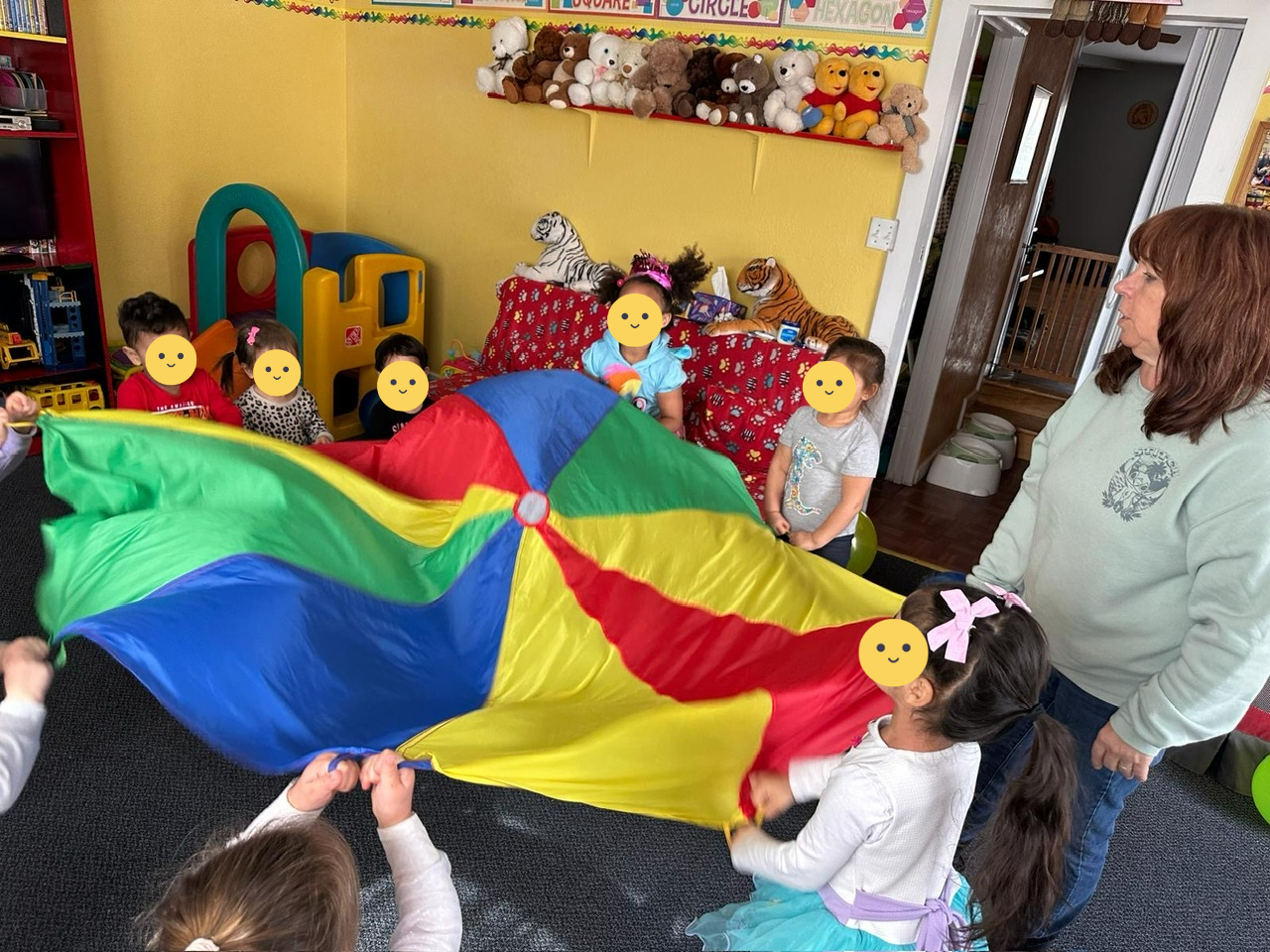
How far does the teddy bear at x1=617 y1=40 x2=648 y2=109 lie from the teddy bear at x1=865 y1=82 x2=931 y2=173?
1070 millimetres

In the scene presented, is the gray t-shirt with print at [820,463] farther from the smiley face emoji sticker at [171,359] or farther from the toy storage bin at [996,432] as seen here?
the toy storage bin at [996,432]

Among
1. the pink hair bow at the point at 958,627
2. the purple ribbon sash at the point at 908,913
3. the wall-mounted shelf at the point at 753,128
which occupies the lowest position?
the purple ribbon sash at the point at 908,913

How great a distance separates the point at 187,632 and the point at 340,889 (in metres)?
0.89

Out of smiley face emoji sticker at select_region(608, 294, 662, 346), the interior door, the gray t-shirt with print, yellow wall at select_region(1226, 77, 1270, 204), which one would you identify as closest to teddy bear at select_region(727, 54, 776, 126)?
smiley face emoji sticker at select_region(608, 294, 662, 346)

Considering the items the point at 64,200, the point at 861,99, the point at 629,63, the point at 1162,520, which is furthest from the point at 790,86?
the point at 64,200

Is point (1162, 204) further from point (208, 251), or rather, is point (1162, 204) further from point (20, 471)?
point (20, 471)

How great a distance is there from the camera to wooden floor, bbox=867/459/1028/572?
13.0 feet

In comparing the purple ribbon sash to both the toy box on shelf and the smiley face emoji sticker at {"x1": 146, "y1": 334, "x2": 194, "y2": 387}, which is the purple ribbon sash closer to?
the smiley face emoji sticker at {"x1": 146, "y1": 334, "x2": 194, "y2": 387}

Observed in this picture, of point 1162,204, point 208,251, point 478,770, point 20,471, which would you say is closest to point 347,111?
point 208,251

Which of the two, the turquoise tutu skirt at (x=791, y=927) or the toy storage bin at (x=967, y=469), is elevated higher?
the turquoise tutu skirt at (x=791, y=927)

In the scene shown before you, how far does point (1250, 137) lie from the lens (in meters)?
2.75

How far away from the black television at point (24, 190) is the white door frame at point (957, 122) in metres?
3.56

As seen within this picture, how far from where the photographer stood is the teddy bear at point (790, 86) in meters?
3.43

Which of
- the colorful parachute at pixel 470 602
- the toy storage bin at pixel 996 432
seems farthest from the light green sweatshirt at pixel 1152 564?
the toy storage bin at pixel 996 432
